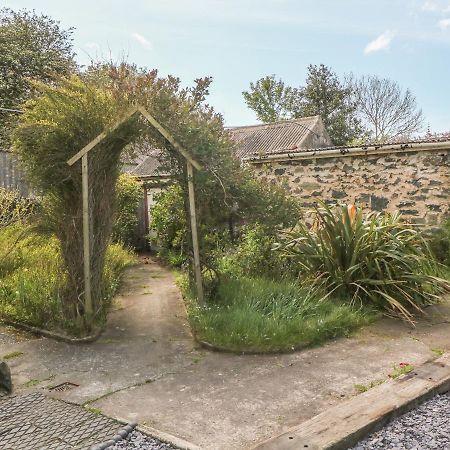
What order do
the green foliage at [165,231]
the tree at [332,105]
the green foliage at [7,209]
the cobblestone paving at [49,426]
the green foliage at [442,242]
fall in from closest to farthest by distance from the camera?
the cobblestone paving at [49,426], the green foliage at [442,242], the green foliage at [7,209], the green foliage at [165,231], the tree at [332,105]

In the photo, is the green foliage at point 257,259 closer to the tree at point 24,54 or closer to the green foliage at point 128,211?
the green foliage at point 128,211

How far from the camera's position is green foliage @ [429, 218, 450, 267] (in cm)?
823

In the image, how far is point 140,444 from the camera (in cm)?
289

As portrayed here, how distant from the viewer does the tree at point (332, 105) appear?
2727 cm

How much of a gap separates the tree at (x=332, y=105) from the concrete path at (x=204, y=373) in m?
22.5

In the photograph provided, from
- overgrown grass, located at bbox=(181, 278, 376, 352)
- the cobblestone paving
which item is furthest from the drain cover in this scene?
overgrown grass, located at bbox=(181, 278, 376, 352)

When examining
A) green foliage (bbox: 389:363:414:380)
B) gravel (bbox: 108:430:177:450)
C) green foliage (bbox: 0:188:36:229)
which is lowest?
green foliage (bbox: 389:363:414:380)


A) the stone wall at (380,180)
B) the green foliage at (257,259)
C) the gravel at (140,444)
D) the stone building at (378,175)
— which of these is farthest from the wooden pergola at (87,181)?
the stone wall at (380,180)

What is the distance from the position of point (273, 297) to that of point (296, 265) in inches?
47.1

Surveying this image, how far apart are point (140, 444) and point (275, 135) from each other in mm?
18114

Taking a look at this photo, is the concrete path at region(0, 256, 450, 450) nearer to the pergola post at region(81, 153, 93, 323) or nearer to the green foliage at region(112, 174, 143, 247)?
the pergola post at region(81, 153, 93, 323)

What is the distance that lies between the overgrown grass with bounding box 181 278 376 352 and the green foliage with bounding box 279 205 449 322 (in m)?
0.37

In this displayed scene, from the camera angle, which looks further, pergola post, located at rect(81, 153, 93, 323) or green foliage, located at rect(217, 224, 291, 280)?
green foliage, located at rect(217, 224, 291, 280)

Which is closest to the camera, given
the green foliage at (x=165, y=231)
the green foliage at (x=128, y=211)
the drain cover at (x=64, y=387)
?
the drain cover at (x=64, y=387)
